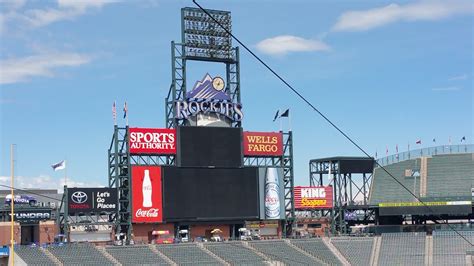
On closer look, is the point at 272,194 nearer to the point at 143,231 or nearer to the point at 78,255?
the point at 143,231

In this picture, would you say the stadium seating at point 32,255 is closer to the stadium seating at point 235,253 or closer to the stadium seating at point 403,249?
the stadium seating at point 235,253

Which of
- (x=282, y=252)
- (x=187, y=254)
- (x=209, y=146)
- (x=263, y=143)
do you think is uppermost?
(x=263, y=143)

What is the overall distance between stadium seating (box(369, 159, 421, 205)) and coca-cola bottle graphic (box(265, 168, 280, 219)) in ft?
50.4

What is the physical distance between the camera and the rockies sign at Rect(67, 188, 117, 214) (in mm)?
54938

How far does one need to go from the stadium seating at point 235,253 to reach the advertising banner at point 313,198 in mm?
9719

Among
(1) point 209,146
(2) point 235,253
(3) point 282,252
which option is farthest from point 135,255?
(3) point 282,252

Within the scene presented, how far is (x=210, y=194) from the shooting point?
195 ft

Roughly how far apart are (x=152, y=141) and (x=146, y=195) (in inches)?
170

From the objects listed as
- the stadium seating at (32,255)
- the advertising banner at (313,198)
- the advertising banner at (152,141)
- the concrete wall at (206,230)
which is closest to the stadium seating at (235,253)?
the concrete wall at (206,230)

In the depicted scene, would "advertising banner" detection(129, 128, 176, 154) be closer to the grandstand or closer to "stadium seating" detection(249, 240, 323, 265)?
"stadium seating" detection(249, 240, 323, 265)

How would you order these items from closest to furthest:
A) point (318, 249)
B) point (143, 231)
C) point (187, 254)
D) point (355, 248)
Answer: point (187, 254) → point (143, 231) → point (318, 249) → point (355, 248)

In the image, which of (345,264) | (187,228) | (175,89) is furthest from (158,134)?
(345,264)

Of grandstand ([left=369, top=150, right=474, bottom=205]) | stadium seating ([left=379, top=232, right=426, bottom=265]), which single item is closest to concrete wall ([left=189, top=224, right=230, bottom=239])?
stadium seating ([left=379, top=232, right=426, bottom=265])

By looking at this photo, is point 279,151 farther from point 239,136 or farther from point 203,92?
point 203,92
